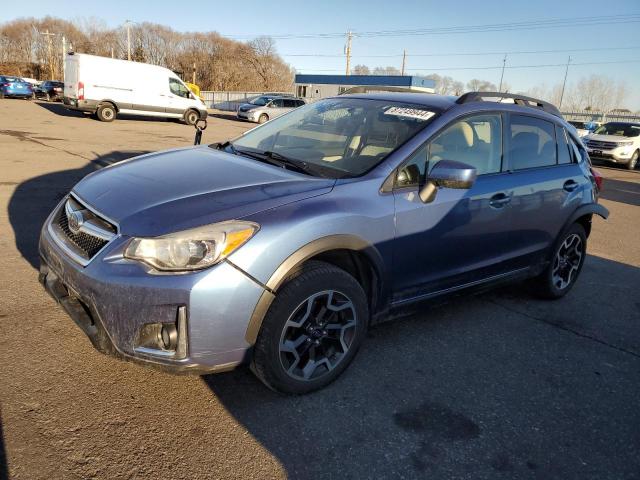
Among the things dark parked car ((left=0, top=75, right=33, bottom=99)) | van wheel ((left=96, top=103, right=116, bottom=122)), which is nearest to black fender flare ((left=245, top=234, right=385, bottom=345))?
van wheel ((left=96, top=103, right=116, bottom=122))

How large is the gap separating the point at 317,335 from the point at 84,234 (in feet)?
4.53

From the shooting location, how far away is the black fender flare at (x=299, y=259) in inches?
96.2

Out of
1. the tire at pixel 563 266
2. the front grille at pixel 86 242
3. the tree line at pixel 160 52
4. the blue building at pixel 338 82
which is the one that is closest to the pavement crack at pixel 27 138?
the front grille at pixel 86 242

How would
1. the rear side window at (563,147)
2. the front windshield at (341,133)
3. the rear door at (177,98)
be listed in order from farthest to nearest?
the rear door at (177,98), the rear side window at (563,147), the front windshield at (341,133)

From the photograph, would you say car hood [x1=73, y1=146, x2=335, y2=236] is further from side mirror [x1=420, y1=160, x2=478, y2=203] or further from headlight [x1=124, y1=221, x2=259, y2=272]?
side mirror [x1=420, y1=160, x2=478, y2=203]

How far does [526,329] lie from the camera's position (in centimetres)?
397

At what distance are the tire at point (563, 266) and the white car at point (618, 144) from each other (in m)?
16.2

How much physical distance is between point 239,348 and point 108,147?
11095 mm

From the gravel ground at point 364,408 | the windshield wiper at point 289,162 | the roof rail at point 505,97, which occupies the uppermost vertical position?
the roof rail at point 505,97

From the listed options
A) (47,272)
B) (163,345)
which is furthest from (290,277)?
(47,272)

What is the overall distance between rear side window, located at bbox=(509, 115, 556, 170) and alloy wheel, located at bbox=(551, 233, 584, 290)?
83cm

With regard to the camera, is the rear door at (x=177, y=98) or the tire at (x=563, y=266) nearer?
the tire at (x=563, y=266)

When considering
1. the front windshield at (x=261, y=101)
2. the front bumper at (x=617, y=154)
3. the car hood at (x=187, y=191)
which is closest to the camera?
the car hood at (x=187, y=191)

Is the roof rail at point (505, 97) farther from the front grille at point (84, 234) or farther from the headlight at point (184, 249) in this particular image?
the front grille at point (84, 234)
